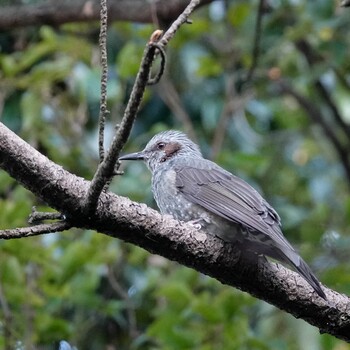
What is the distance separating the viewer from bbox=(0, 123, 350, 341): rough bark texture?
3.04m

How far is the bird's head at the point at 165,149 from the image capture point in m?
5.43

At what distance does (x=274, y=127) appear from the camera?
7.86 m

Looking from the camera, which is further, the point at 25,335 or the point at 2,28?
the point at 2,28

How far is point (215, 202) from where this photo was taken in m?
4.30

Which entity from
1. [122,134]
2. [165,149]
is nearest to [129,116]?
[122,134]

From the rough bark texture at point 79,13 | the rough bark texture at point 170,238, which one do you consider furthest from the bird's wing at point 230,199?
the rough bark texture at point 79,13

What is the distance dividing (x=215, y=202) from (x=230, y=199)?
0.09 m

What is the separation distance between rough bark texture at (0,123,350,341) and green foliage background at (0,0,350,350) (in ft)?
5.67

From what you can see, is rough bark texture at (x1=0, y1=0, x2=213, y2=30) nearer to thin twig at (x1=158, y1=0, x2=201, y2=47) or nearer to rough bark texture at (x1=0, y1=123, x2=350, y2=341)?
rough bark texture at (x1=0, y1=123, x2=350, y2=341)

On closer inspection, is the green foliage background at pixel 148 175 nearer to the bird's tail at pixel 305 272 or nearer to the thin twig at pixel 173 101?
the thin twig at pixel 173 101

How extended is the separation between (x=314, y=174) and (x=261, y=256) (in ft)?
14.9

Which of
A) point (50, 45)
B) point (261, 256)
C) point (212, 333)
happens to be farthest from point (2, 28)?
point (261, 256)

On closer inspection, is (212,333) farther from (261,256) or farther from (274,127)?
(274,127)

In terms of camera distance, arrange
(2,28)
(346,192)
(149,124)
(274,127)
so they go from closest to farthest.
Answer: (2,28)
(149,124)
(274,127)
(346,192)
